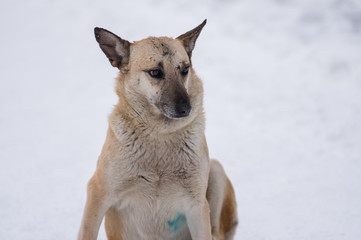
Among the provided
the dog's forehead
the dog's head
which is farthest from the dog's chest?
Result: the dog's forehead

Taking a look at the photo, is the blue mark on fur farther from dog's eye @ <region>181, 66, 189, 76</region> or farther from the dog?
dog's eye @ <region>181, 66, 189, 76</region>

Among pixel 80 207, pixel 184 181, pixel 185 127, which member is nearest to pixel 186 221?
pixel 184 181

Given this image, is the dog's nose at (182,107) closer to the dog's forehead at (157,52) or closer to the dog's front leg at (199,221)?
the dog's forehead at (157,52)

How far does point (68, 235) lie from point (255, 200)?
2.26m

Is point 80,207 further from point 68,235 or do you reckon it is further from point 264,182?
point 264,182

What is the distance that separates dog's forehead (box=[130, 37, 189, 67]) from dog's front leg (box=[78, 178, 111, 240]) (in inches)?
40.8

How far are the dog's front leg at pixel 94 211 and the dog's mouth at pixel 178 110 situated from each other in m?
0.78

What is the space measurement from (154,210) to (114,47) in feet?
4.45

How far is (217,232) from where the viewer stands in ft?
14.1

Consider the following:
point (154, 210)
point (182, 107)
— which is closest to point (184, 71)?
point (182, 107)

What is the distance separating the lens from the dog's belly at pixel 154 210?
3561 mm

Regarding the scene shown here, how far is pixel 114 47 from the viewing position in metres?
3.84

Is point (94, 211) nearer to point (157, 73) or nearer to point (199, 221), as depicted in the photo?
point (199, 221)

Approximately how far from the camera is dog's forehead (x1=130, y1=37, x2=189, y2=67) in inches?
143
